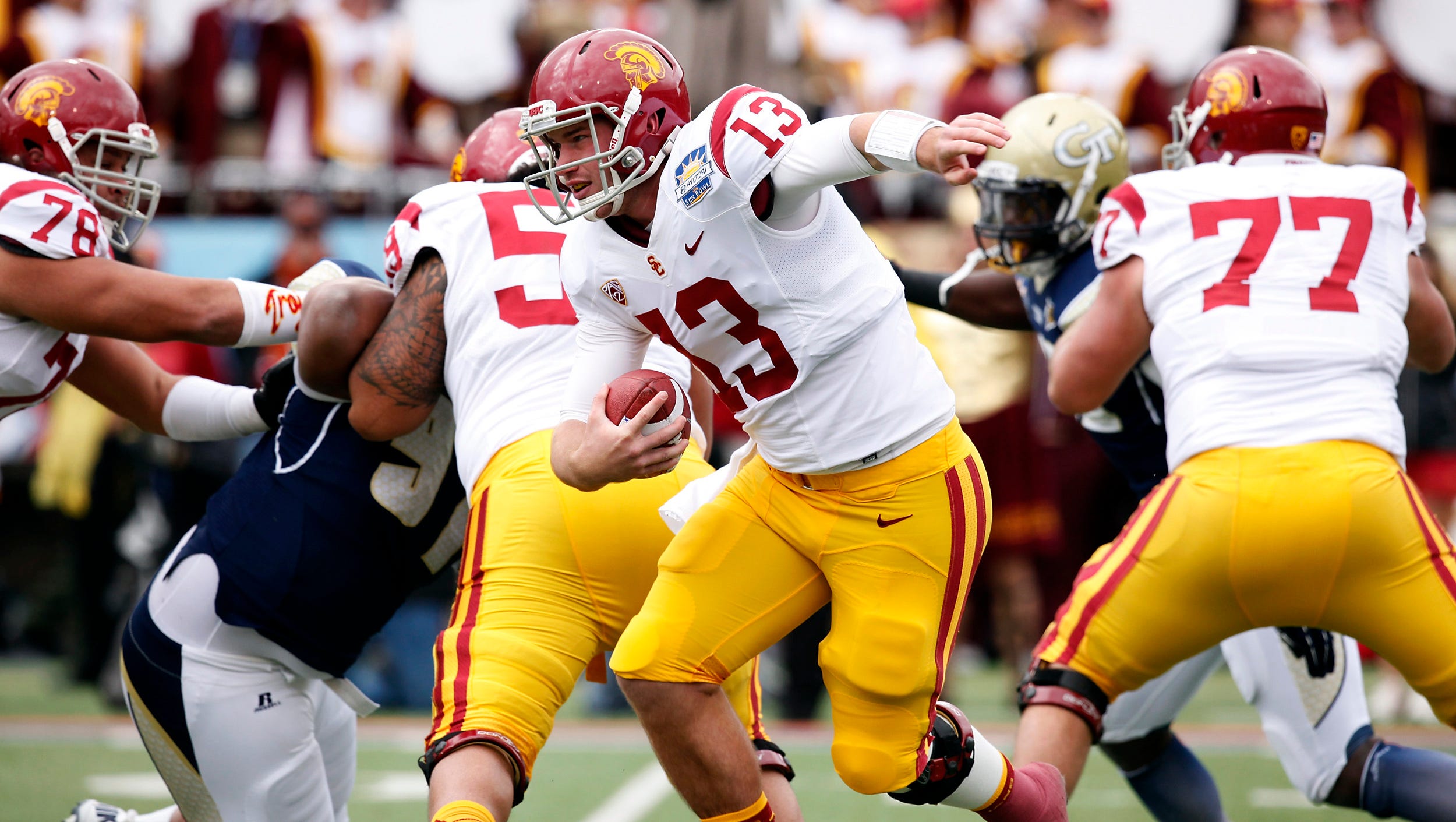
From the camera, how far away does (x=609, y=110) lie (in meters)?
2.91

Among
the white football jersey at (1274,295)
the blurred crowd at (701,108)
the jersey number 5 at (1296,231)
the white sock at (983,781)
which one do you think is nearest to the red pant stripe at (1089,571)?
the white football jersey at (1274,295)

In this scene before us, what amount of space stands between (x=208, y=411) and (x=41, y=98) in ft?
2.75

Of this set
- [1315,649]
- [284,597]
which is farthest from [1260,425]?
[284,597]

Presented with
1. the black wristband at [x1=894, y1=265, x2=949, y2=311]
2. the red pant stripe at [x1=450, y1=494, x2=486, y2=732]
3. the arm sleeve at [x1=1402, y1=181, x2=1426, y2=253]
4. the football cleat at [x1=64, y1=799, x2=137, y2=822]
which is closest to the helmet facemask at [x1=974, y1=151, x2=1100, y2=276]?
the black wristband at [x1=894, y1=265, x2=949, y2=311]

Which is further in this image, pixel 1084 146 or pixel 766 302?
pixel 1084 146

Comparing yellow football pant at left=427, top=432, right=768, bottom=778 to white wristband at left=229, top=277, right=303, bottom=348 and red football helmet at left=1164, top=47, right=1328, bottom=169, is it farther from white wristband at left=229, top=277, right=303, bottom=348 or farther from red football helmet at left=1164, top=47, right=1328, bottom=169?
red football helmet at left=1164, top=47, right=1328, bottom=169

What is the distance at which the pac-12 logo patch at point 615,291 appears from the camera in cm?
297

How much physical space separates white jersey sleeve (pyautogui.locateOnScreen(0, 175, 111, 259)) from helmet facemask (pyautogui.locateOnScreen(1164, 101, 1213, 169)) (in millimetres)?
2564

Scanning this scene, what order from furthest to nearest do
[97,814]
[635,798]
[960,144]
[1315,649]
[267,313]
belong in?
[635,798], [97,814], [1315,649], [267,313], [960,144]

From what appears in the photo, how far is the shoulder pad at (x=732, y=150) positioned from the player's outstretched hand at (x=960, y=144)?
0.29 m

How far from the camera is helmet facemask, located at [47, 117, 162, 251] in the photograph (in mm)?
3596

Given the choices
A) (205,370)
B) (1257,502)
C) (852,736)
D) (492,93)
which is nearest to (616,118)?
(852,736)

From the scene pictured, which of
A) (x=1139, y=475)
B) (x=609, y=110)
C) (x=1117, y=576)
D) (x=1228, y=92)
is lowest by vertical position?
(x=1139, y=475)

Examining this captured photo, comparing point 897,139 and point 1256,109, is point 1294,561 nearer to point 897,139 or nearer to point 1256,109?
point 1256,109
